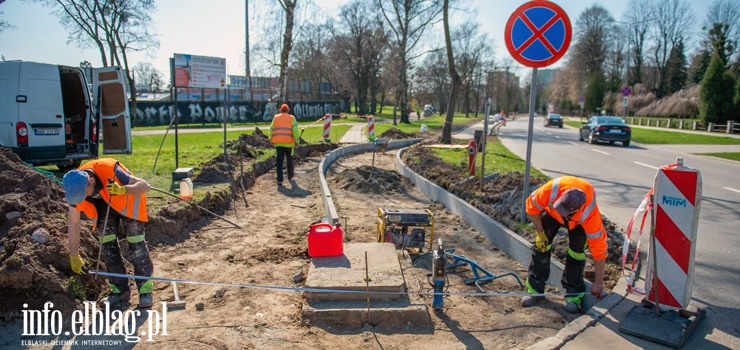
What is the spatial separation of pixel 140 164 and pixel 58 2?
2142cm

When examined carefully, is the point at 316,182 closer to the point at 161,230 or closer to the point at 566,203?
the point at 161,230

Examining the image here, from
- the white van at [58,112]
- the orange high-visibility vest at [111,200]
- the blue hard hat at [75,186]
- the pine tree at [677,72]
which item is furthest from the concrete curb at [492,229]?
the pine tree at [677,72]

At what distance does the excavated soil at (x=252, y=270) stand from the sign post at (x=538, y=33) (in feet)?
6.71

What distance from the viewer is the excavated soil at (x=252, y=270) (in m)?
4.03

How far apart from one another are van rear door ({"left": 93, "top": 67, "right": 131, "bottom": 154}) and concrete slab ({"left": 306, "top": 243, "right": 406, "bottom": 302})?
26.2 ft

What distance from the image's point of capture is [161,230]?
6516mm

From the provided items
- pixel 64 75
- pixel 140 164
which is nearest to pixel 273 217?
pixel 140 164

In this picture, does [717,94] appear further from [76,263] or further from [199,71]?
[76,263]

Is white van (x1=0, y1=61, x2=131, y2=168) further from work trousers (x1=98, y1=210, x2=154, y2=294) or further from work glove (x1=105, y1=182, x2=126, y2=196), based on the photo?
work glove (x1=105, y1=182, x2=126, y2=196)

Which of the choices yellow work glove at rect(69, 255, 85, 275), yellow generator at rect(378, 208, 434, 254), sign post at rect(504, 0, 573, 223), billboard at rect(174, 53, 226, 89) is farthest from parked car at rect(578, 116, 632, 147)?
yellow work glove at rect(69, 255, 85, 275)

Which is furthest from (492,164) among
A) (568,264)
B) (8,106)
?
(8,106)

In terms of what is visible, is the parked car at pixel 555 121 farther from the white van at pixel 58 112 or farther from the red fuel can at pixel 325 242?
the red fuel can at pixel 325 242

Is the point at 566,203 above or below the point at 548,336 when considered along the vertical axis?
above

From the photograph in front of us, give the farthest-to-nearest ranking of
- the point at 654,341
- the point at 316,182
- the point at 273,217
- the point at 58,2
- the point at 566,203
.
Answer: the point at 58,2
the point at 316,182
the point at 273,217
the point at 566,203
the point at 654,341
